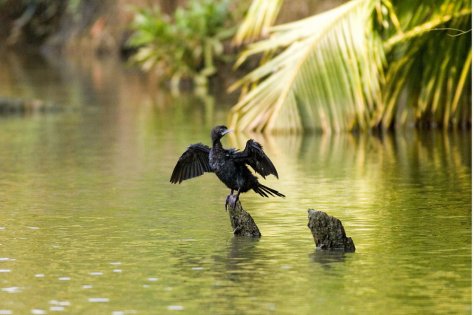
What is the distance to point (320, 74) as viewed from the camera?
18188 millimetres

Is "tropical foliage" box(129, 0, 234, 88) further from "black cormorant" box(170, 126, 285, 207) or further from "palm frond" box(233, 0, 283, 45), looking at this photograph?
"black cormorant" box(170, 126, 285, 207)

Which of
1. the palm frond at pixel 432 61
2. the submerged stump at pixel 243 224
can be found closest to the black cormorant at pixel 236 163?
the submerged stump at pixel 243 224

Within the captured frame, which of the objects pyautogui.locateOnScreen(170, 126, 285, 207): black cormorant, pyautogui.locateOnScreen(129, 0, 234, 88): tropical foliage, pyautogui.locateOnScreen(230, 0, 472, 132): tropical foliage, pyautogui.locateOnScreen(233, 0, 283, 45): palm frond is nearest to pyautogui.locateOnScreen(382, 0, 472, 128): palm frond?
pyautogui.locateOnScreen(230, 0, 472, 132): tropical foliage

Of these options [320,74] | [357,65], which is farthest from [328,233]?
[320,74]

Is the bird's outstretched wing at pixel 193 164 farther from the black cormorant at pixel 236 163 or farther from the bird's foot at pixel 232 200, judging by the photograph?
the bird's foot at pixel 232 200

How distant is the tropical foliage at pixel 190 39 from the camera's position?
3089cm

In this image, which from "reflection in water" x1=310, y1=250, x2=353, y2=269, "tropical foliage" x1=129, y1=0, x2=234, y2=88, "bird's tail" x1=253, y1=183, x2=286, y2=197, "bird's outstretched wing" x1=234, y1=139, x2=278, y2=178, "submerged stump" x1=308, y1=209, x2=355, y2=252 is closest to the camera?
"reflection in water" x1=310, y1=250, x2=353, y2=269

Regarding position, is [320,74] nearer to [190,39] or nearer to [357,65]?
[357,65]

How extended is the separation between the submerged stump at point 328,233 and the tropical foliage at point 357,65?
8.11 metres

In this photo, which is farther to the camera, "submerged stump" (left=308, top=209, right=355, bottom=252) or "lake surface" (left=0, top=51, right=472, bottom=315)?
→ "submerged stump" (left=308, top=209, right=355, bottom=252)

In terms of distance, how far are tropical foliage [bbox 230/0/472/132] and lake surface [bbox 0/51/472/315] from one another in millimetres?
342

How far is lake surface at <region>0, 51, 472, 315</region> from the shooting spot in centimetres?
820

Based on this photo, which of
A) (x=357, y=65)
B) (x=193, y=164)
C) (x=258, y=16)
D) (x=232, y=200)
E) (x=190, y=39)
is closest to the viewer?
(x=232, y=200)

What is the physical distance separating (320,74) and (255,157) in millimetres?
8242
